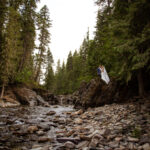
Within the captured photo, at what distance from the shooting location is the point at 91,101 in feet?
35.9

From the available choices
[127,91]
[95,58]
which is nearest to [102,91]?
[127,91]

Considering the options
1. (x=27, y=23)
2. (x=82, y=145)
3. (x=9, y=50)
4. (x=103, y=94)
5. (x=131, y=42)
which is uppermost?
(x=27, y=23)

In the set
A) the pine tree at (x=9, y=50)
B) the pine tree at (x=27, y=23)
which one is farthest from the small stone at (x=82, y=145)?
the pine tree at (x=27, y=23)

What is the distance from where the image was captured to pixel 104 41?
15.4m

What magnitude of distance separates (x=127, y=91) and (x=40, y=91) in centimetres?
1665

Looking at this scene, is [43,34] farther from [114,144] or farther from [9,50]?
[114,144]

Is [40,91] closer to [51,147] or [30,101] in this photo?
[30,101]

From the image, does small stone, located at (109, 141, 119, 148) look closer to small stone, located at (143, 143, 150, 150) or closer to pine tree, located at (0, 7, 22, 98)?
small stone, located at (143, 143, 150, 150)

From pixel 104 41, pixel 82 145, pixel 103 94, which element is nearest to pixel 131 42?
pixel 82 145

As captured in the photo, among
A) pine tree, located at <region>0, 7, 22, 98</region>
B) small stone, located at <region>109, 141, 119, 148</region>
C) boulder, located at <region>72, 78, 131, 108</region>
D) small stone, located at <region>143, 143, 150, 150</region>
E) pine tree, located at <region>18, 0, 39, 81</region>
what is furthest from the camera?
pine tree, located at <region>18, 0, 39, 81</region>

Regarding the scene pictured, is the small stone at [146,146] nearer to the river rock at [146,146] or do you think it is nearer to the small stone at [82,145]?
the river rock at [146,146]

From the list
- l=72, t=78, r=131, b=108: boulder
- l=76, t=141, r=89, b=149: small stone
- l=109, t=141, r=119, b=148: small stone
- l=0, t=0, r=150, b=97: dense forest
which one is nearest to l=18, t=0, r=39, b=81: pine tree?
l=0, t=0, r=150, b=97: dense forest

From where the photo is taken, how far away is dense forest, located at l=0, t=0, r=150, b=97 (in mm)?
5883

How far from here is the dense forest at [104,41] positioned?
588 centimetres
